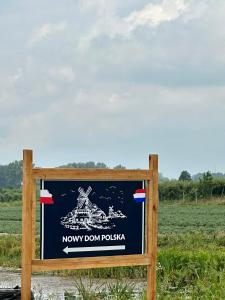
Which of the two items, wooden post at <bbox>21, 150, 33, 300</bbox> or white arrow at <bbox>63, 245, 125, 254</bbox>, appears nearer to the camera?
wooden post at <bbox>21, 150, 33, 300</bbox>

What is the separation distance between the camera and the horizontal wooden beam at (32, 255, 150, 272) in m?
7.65

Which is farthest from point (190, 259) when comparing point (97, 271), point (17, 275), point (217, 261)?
point (17, 275)

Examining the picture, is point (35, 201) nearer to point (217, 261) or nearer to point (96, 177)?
point (96, 177)

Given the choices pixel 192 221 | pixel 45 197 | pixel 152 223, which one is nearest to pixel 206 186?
pixel 192 221

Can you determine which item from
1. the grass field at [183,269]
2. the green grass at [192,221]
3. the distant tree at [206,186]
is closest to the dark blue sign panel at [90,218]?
the grass field at [183,269]

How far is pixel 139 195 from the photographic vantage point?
8.20 m

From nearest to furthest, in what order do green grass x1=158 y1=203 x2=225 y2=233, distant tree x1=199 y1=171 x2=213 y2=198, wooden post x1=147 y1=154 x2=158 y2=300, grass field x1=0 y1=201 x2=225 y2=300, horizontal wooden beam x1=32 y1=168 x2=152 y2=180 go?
horizontal wooden beam x1=32 y1=168 x2=152 y2=180 < wooden post x1=147 y1=154 x2=158 y2=300 < grass field x1=0 y1=201 x2=225 y2=300 < green grass x1=158 y1=203 x2=225 y2=233 < distant tree x1=199 y1=171 x2=213 y2=198

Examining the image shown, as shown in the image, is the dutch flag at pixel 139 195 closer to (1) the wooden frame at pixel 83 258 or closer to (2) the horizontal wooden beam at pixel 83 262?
(1) the wooden frame at pixel 83 258

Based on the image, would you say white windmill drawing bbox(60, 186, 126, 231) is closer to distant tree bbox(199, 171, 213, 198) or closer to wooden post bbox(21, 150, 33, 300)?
wooden post bbox(21, 150, 33, 300)

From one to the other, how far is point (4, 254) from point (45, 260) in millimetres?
12426

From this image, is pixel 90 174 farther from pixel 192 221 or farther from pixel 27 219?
pixel 192 221

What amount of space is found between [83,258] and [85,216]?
0.48 m

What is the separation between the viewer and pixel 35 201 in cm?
762

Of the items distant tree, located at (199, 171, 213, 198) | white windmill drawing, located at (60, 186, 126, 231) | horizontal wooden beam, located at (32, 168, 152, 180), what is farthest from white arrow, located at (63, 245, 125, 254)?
distant tree, located at (199, 171, 213, 198)
